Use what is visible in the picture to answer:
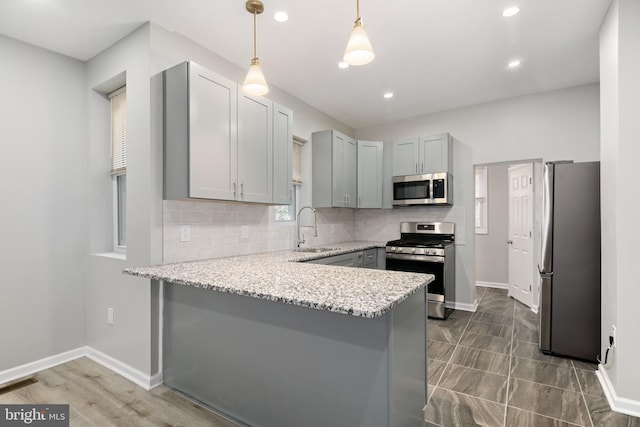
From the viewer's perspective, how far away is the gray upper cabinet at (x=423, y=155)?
420cm

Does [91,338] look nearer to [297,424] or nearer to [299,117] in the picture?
[297,424]

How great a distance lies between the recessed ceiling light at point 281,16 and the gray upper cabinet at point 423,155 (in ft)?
8.55

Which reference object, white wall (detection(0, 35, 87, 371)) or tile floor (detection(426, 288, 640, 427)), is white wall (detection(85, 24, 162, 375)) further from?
tile floor (detection(426, 288, 640, 427))

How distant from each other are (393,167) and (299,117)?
156 centimetres

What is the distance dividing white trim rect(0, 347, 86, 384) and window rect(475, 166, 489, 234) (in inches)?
238

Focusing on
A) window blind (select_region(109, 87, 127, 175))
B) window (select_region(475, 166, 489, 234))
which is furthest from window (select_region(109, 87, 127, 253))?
window (select_region(475, 166, 489, 234))

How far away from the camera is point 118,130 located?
2.89 meters

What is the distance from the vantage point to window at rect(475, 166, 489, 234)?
5809 millimetres

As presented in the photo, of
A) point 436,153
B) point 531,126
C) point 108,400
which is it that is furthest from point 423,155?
point 108,400

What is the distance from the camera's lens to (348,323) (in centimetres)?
152

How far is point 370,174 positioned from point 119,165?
10.3 feet

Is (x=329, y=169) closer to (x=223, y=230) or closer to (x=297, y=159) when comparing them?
(x=297, y=159)

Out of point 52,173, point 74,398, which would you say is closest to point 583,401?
point 74,398

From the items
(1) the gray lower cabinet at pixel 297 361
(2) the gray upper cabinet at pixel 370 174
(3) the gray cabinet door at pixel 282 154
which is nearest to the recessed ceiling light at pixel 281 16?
(3) the gray cabinet door at pixel 282 154
